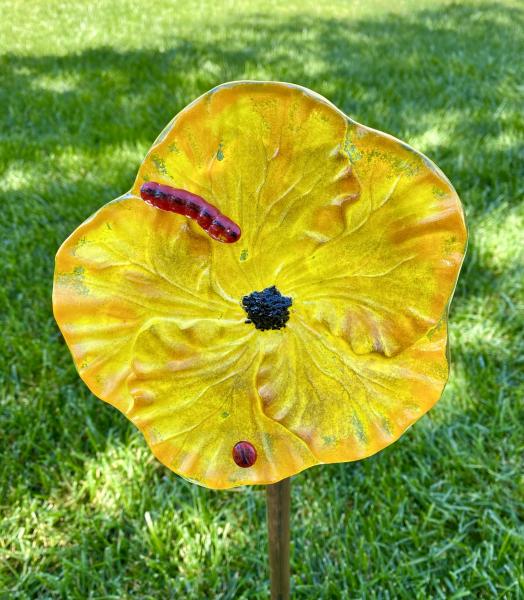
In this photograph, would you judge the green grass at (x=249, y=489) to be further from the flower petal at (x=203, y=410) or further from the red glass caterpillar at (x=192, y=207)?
the red glass caterpillar at (x=192, y=207)

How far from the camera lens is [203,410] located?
1.96ft

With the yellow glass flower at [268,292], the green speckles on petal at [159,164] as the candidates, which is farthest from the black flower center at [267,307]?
the green speckles on petal at [159,164]

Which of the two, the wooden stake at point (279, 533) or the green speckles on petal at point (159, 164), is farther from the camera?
the wooden stake at point (279, 533)

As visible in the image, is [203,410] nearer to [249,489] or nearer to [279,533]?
[279,533]

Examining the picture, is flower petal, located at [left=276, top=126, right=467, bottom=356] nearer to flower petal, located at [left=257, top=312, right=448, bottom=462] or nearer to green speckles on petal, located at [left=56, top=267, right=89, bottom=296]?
flower petal, located at [left=257, top=312, right=448, bottom=462]

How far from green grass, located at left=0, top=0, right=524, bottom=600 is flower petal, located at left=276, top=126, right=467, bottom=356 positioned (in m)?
0.74

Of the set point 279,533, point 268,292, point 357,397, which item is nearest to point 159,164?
point 268,292

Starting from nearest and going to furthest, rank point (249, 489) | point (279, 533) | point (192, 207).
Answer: point (192, 207) < point (279, 533) < point (249, 489)

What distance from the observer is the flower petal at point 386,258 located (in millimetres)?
529

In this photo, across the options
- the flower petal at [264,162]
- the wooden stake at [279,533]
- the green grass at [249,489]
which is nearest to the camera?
the flower petal at [264,162]

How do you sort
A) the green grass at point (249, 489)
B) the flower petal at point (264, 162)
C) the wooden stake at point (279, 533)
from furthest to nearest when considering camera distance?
1. the green grass at point (249, 489)
2. the wooden stake at point (279, 533)
3. the flower petal at point (264, 162)

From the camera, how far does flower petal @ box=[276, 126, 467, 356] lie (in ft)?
1.73

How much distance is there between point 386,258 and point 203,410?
0.22 m

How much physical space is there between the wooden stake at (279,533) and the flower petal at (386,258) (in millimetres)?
204
